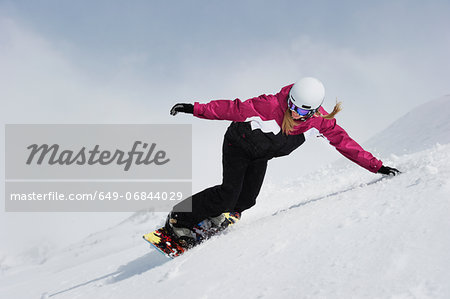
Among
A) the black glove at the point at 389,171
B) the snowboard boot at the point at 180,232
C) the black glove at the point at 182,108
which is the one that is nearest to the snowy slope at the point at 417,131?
the black glove at the point at 389,171

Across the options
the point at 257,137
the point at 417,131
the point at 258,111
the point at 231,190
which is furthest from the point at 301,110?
the point at 417,131

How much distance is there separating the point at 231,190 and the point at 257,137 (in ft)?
2.27

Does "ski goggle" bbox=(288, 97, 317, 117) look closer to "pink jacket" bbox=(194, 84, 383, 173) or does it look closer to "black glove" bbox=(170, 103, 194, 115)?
"pink jacket" bbox=(194, 84, 383, 173)

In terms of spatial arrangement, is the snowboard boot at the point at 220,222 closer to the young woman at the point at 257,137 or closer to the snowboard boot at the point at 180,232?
the young woman at the point at 257,137

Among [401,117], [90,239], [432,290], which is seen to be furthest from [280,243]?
[401,117]

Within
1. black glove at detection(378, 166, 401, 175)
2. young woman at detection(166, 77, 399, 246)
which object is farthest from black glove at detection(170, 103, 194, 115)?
black glove at detection(378, 166, 401, 175)

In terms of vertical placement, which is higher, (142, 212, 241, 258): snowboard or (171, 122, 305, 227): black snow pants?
(171, 122, 305, 227): black snow pants

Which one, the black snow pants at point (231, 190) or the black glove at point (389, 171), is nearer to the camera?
the black glove at point (389, 171)

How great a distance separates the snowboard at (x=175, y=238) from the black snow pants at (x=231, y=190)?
0.09 m

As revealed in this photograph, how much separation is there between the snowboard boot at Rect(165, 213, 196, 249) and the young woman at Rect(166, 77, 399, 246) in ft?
0.04

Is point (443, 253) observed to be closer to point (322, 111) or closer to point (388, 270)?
point (388, 270)

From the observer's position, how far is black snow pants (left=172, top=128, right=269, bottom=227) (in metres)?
3.86

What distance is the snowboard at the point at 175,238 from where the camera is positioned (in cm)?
407

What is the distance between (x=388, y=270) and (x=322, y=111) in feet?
6.61
